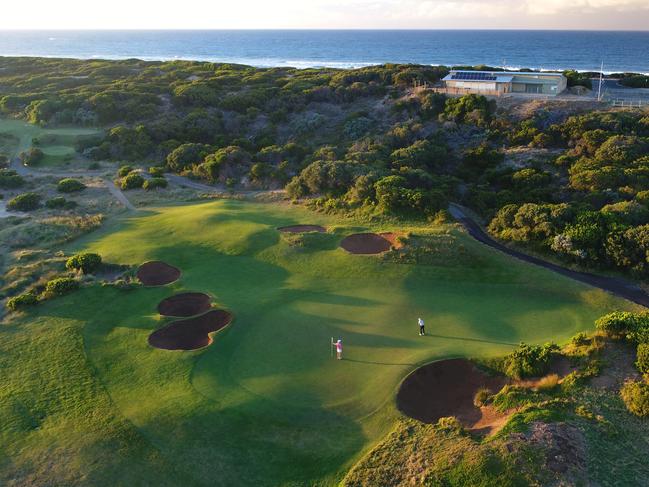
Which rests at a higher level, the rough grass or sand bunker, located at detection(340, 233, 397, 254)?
sand bunker, located at detection(340, 233, 397, 254)

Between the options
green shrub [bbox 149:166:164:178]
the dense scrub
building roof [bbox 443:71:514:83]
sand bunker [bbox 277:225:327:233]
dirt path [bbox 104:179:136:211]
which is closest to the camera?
the dense scrub

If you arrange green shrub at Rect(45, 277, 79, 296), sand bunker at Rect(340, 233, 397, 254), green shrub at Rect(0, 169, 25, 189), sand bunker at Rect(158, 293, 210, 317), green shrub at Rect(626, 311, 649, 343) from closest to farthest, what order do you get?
1. green shrub at Rect(626, 311, 649, 343)
2. sand bunker at Rect(158, 293, 210, 317)
3. green shrub at Rect(45, 277, 79, 296)
4. sand bunker at Rect(340, 233, 397, 254)
5. green shrub at Rect(0, 169, 25, 189)

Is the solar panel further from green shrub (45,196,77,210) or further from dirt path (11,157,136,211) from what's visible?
green shrub (45,196,77,210)

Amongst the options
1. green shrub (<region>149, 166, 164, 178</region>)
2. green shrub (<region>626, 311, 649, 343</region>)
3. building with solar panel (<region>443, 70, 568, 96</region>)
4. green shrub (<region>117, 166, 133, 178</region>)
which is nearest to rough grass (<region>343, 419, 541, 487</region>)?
green shrub (<region>626, 311, 649, 343</region>)

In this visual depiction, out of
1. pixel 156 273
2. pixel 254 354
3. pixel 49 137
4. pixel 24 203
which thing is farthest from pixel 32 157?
pixel 254 354

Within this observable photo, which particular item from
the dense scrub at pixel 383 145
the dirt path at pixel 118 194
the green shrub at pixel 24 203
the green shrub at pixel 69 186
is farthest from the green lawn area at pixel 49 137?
the green shrub at pixel 24 203

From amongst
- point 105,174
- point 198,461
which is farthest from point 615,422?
point 105,174

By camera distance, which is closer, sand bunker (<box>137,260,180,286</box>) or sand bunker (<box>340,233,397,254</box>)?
sand bunker (<box>137,260,180,286</box>)
